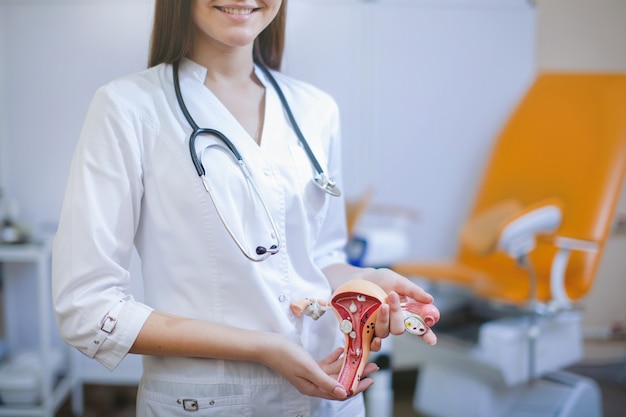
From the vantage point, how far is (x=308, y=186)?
0.80 metres

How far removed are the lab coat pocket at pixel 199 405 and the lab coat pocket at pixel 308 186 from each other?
0.23m

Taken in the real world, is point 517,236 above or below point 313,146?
below

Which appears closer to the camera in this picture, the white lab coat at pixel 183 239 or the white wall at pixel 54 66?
the white lab coat at pixel 183 239

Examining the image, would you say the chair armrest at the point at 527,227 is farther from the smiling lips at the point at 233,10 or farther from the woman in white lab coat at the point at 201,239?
the smiling lips at the point at 233,10

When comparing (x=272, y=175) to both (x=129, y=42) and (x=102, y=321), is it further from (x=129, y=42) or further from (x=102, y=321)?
(x=129, y=42)

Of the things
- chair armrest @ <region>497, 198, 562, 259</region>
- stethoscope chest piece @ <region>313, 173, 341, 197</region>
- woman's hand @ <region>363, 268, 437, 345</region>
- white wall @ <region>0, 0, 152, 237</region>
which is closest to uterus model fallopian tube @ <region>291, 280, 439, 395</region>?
woman's hand @ <region>363, 268, 437, 345</region>

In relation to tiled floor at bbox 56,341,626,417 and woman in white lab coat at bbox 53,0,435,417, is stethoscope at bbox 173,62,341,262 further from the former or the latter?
tiled floor at bbox 56,341,626,417

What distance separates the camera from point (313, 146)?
0.84 m

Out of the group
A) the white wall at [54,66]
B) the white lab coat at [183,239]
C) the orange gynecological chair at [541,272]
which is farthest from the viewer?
the orange gynecological chair at [541,272]

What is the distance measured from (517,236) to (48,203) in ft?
3.56

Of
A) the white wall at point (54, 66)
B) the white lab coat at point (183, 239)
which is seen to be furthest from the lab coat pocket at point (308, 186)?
the white wall at point (54, 66)

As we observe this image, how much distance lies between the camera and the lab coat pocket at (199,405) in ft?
2.48

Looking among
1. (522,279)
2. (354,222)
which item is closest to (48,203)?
(354,222)

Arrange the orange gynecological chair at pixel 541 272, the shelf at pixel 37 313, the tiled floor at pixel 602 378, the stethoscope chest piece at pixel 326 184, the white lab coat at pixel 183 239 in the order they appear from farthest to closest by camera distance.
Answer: the tiled floor at pixel 602 378
the orange gynecological chair at pixel 541 272
the shelf at pixel 37 313
the stethoscope chest piece at pixel 326 184
the white lab coat at pixel 183 239
